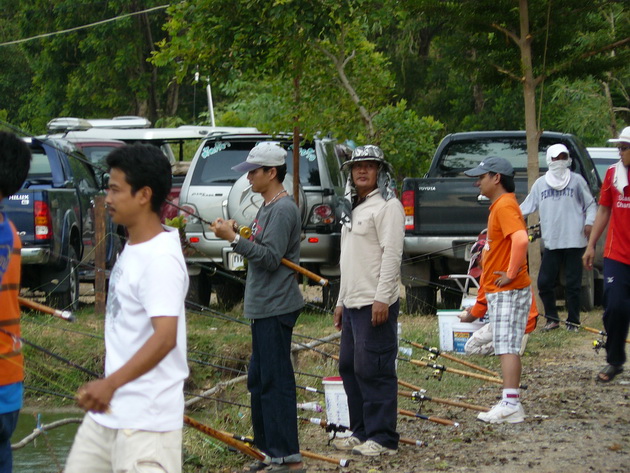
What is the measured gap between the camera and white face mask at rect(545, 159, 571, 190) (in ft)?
35.7

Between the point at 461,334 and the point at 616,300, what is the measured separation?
2.19 m

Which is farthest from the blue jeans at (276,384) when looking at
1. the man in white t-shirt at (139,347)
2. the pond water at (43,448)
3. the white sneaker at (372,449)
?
the man in white t-shirt at (139,347)

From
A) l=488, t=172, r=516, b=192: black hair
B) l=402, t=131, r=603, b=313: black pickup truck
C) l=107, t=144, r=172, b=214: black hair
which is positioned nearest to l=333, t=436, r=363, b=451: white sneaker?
l=488, t=172, r=516, b=192: black hair

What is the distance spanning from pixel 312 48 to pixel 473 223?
290cm

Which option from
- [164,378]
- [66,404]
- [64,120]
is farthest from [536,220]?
[64,120]

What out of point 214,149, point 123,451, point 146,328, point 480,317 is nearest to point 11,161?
point 146,328

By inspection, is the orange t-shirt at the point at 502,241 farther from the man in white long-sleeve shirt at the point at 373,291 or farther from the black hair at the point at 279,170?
the black hair at the point at 279,170

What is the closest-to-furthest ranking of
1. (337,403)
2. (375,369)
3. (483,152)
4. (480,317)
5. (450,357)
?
1. (375,369)
2. (337,403)
3. (480,317)
4. (450,357)
5. (483,152)

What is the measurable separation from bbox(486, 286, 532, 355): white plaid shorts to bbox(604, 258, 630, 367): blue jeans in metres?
0.91

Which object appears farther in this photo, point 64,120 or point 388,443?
point 64,120

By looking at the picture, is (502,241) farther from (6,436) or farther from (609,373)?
(6,436)

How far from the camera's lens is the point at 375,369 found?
6.25 m

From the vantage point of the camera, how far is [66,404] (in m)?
9.80

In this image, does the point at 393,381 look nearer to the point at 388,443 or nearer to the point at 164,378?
the point at 388,443
